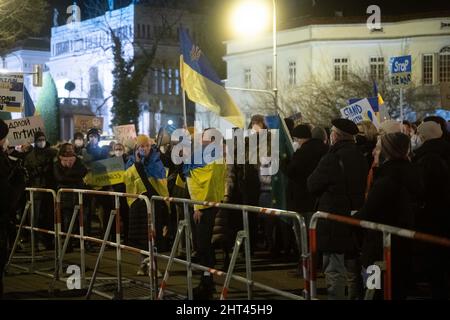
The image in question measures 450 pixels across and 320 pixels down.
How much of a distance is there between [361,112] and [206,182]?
7.07 metres

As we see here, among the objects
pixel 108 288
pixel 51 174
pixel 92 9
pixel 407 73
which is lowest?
pixel 108 288

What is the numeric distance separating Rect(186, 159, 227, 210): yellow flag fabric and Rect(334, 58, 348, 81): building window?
4082 cm

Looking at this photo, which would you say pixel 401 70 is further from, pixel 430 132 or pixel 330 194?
pixel 330 194

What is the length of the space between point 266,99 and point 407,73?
34754 mm

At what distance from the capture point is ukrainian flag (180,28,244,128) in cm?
1177

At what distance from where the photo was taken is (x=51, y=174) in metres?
16.3

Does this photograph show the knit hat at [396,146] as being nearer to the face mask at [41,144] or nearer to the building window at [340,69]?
the face mask at [41,144]

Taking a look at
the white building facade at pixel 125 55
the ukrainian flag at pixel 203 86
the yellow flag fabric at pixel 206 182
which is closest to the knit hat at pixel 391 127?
the yellow flag fabric at pixel 206 182

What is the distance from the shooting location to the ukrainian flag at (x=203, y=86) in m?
11.8

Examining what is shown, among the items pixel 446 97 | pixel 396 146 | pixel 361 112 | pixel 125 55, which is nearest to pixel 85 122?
pixel 361 112

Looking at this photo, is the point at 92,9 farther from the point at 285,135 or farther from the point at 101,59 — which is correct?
the point at 285,135

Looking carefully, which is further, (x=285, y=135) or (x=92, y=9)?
(x=92, y=9)

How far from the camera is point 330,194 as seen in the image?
8.90m
